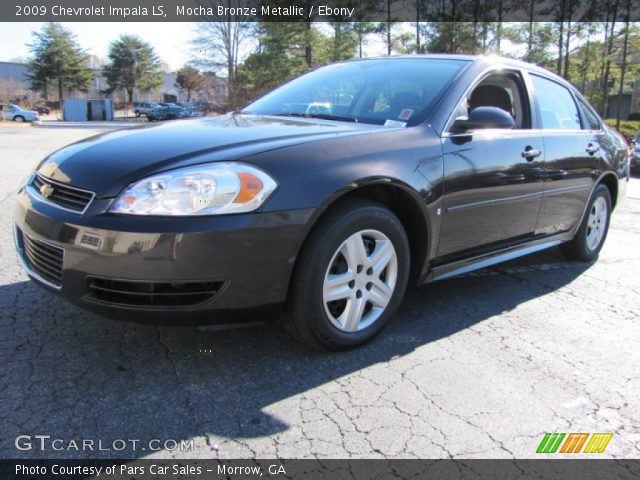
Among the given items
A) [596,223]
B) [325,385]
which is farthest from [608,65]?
[325,385]

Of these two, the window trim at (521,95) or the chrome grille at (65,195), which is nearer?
the chrome grille at (65,195)

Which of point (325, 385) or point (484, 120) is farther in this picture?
point (484, 120)

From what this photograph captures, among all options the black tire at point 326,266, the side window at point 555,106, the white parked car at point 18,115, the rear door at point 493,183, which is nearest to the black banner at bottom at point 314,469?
the black tire at point 326,266

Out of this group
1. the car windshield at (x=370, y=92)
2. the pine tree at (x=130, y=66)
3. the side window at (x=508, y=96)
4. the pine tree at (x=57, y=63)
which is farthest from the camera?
the pine tree at (x=130, y=66)

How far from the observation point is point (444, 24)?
28500 mm

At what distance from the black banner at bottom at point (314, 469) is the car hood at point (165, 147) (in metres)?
1.09

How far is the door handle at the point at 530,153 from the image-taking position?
365 cm

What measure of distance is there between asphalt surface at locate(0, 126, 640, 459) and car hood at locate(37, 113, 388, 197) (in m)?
0.86

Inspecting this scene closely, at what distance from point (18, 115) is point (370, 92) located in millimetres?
46311

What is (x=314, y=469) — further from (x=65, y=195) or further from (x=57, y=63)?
(x=57, y=63)

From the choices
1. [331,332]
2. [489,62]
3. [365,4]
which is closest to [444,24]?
[365,4]

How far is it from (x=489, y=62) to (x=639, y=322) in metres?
1.97

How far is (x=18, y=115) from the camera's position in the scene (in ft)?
139

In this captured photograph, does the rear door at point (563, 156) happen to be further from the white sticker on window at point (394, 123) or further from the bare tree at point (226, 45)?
the bare tree at point (226, 45)
